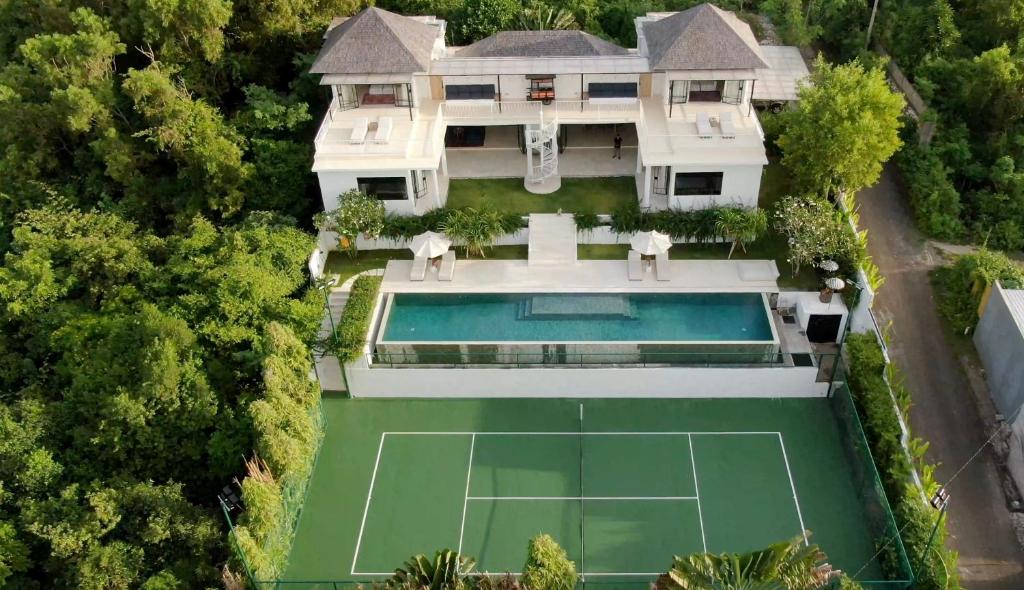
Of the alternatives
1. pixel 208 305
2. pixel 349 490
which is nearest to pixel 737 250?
pixel 349 490

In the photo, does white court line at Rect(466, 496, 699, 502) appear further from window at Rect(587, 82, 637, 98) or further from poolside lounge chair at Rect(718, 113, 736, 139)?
window at Rect(587, 82, 637, 98)

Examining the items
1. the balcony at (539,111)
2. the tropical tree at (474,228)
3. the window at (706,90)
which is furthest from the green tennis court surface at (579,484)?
the window at (706,90)

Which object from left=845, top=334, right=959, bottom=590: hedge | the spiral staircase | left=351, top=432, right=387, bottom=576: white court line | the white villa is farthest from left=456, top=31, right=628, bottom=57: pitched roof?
left=351, top=432, right=387, bottom=576: white court line

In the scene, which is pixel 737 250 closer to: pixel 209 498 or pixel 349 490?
pixel 349 490

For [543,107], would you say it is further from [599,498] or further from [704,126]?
[599,498]

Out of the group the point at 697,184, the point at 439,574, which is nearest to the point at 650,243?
the point at 697,184
